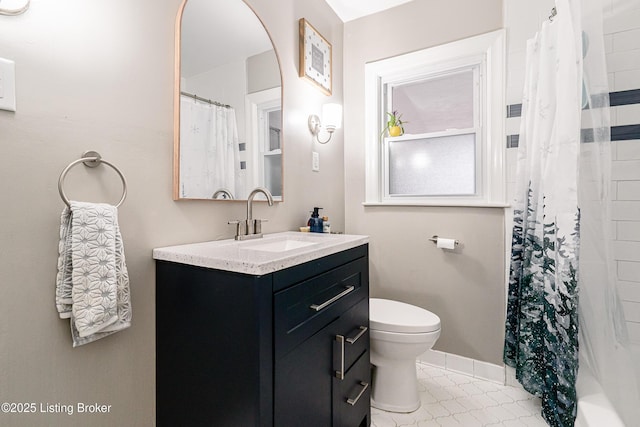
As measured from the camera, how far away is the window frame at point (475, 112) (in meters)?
Answer: 1.86

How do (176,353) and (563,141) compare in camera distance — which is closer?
(176,353)

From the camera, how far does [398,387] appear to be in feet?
5.35

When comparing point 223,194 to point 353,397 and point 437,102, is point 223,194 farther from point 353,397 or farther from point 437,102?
point 437,102

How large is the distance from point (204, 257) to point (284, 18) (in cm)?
151

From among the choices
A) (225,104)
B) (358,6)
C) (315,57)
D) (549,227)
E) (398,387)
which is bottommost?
(398,387)

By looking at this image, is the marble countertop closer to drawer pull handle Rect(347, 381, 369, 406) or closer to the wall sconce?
drawer pull handle Rect(347, 381, 369, 406)

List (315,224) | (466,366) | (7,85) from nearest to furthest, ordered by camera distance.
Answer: (7,85)
(315,224)
(466,366)

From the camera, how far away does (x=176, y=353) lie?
1024 mm

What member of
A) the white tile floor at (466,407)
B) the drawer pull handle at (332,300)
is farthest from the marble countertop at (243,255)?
the white tile floor at (466,407)

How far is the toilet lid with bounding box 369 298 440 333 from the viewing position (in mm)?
1521

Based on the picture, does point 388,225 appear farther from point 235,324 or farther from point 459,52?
point 235,324

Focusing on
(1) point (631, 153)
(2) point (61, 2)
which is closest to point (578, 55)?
(1) point (631, 153)

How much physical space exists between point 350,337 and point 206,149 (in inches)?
38.8

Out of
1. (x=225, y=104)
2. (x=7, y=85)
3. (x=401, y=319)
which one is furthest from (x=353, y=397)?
(x=7, y=85)
